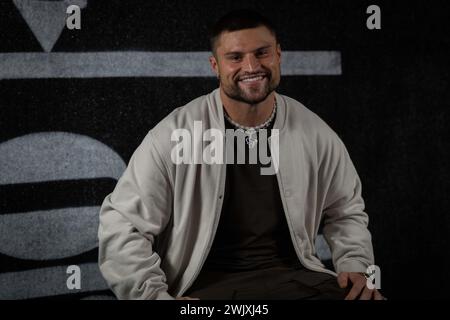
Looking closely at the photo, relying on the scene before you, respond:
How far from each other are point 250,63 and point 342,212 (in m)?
0.56

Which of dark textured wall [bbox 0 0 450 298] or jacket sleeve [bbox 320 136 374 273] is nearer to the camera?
jacket sleeve [bbox 320 136 374 273]

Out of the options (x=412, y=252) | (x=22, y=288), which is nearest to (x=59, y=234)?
(x=22, y=288)

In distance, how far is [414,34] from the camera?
2127 mm

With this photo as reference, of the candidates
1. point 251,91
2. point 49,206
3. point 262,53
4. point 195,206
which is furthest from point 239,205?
point 49,206

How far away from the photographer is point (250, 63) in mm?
1706

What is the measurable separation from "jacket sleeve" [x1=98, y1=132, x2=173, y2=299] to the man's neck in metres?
0.28

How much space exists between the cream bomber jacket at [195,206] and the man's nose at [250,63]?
146mm

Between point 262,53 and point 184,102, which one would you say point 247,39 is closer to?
point 262,53

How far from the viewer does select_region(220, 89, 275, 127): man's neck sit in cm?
178

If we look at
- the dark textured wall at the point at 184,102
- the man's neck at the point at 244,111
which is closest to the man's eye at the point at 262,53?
the man's neck at the point at 244,111

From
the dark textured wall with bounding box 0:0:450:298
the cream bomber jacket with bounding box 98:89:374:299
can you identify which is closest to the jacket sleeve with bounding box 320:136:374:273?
the cream bomber jacket with bounding box 98:89:374:299

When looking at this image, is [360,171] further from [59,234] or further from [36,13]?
[36,13]

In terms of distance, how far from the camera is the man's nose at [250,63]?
1706 millimetres

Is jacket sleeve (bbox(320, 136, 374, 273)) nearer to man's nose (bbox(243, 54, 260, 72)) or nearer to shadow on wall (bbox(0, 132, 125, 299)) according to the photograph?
man's nose (bbox(243, 54, 260, 72))
